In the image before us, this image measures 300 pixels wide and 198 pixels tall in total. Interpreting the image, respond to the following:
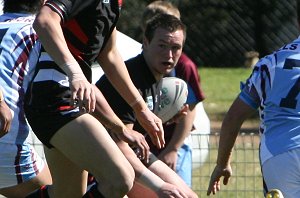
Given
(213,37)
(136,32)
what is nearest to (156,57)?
(136,32)

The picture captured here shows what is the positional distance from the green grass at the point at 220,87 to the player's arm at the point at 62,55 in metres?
8.82

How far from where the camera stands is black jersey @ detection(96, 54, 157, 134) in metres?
6.21

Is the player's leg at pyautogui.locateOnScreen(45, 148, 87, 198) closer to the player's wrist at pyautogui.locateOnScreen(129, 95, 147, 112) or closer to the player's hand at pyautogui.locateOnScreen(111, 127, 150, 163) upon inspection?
the player's hand at pyautogui.locateOnScreen(111, 127, 150, 163)

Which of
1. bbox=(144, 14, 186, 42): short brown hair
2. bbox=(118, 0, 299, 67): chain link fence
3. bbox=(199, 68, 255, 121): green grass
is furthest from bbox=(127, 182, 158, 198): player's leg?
bbox=(118, 0, 299, 67): chain link fence

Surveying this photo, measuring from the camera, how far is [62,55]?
507 centimetres

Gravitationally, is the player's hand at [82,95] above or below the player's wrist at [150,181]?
above

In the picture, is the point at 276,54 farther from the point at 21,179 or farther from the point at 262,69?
the point at 21,179

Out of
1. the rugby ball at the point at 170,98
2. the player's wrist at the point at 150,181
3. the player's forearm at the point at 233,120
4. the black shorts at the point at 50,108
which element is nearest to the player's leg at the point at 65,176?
the black shorts at the point at 50,108

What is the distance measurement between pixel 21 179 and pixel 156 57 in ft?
3.70

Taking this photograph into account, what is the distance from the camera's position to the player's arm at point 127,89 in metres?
5.78

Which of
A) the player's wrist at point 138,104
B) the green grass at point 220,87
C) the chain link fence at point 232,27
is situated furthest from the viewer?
the chain link fence at point 232,27

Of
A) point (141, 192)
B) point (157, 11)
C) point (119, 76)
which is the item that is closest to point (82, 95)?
point (119, 76)

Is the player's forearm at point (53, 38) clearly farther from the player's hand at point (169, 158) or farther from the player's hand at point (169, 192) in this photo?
the player's hand at point (169, 158)

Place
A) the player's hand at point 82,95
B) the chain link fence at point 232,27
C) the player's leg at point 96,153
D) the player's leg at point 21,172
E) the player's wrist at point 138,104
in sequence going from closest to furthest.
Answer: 1. the player's hand at point 82,95
2. the player's leg at point 96,153
3. the player's wrist at point 138,104
4. the player's leg at point 21,172
5. the chain link fence at point 232,27
